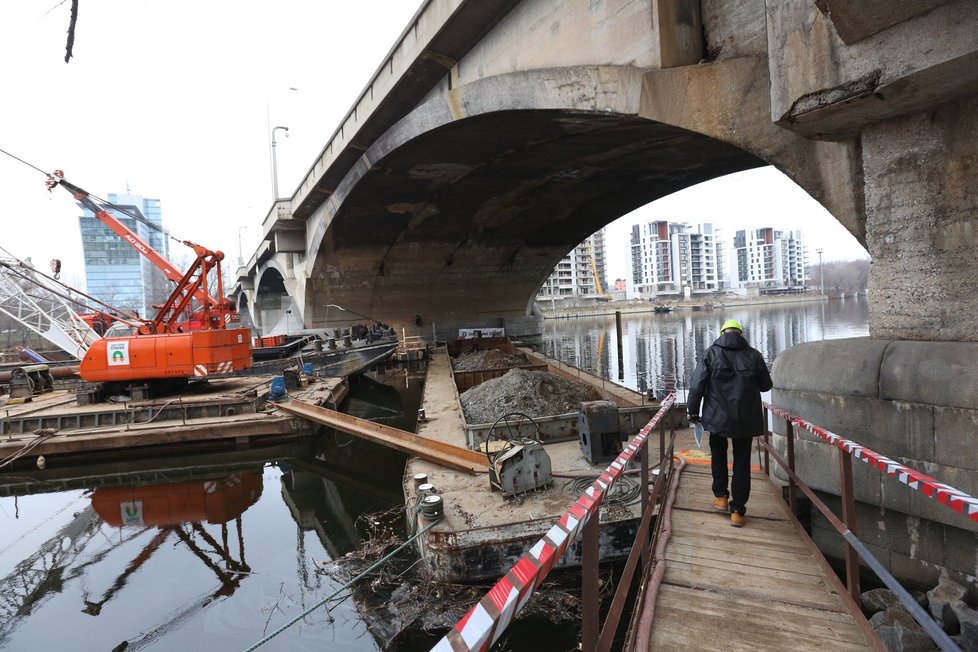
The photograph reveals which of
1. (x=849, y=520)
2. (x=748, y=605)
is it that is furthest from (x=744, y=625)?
(x=849, y=520)

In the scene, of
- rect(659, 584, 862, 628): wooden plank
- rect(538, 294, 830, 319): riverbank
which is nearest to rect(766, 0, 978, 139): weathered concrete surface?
rect(659, 584, 862, 628): wooden plank

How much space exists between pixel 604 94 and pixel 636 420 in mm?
5188

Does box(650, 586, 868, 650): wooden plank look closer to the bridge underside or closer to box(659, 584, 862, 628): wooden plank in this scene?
box(659, 584, 862, 628): wooden plank

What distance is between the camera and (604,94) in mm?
7664

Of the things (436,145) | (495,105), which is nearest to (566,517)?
(495,105)

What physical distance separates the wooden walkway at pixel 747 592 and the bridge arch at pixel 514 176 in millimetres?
3195

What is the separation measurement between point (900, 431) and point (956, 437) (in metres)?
0.34

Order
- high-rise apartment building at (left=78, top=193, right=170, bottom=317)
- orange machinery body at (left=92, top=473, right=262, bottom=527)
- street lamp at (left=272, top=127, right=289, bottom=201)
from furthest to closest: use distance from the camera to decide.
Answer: high-rise apartment building at (left=78, top=193, right=170, bottom=317), street lamp at (left=272, top=127, right=289, bottom=201), orange machinery body at (left=92, top=473, right=262, bottom=527)

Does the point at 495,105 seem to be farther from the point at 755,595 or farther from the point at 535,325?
the point at 535,325

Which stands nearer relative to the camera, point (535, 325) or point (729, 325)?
point (729, 325)

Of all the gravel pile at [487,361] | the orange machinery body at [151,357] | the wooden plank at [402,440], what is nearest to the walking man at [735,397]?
the wooden plank at [402,440]

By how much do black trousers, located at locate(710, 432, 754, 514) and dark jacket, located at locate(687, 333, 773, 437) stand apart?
0.12 meters

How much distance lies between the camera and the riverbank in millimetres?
85062

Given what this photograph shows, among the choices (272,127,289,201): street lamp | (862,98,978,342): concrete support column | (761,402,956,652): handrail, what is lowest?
(761,402,956,652): handrail
